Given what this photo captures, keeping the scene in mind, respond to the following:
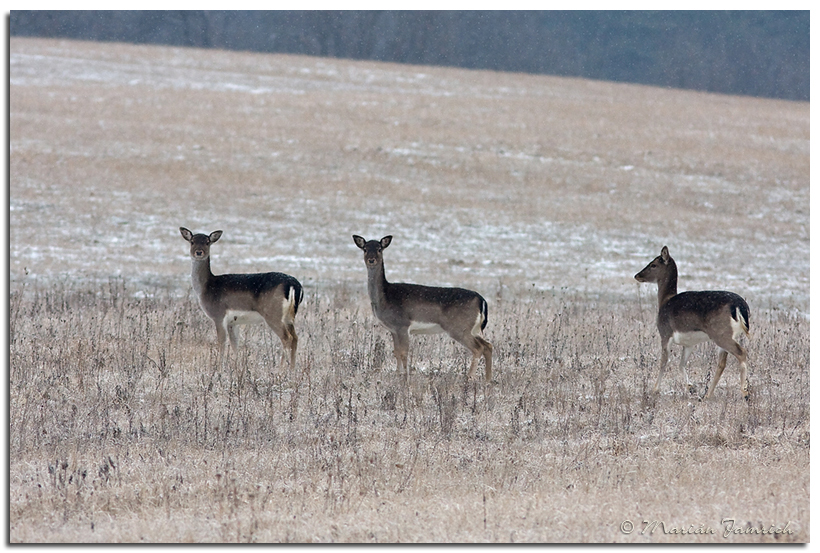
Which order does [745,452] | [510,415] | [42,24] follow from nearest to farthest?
[745,452] < [510,415] < [42,24]

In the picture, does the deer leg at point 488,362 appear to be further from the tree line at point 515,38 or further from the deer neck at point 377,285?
the tree line at point 515,38

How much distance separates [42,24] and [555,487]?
53.7 m

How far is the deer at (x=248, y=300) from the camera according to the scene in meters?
9.48

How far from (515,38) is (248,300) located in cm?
4839

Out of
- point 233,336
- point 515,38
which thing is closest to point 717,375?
point 233,336

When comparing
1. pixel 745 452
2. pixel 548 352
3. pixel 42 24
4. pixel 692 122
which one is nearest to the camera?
pixel 745 452

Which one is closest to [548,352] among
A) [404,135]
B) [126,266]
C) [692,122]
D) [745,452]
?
[745,452]

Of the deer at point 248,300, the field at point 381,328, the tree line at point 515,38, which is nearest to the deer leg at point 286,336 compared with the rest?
the deer at point 248,300

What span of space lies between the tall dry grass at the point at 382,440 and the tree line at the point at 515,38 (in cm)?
4466

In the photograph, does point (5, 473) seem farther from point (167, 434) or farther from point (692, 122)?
point (692, 122)

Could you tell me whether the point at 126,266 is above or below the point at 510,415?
above

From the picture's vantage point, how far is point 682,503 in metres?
5.82

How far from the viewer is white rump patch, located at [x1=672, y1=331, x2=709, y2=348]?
8703mm

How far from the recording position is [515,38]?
2165 inches
